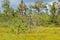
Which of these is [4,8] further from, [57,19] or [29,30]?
[29,30]

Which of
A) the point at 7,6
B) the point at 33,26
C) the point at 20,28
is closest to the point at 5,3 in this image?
the point at 7,6

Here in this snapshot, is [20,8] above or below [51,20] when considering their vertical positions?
above

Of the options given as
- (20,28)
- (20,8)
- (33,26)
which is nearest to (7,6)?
(20,8)

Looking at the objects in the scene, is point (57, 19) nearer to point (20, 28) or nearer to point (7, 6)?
point (7, 6)

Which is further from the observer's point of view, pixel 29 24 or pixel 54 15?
pixel 54 15

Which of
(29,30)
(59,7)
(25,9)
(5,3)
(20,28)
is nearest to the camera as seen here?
(20,28)

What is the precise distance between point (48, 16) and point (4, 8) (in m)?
17.3

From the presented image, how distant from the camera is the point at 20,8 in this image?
223ft

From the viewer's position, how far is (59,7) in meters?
71.8

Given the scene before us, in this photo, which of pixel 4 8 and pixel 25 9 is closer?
pixel 25 9

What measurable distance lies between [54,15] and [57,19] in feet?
6.96

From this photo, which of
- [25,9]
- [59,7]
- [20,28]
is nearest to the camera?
[20,28]

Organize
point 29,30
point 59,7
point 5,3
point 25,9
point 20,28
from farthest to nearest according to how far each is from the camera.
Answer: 1. point 5,3
2. point 59,7
3. point 25,9
4. point 29,30
5. point 20,28

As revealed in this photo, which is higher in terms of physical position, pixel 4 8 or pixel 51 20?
pixel 4 8
